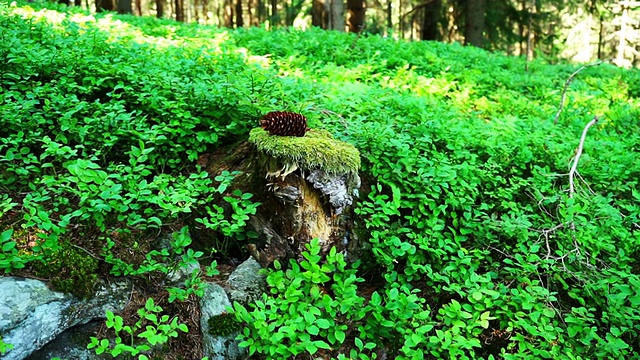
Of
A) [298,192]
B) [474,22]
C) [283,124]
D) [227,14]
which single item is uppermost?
[227,14]

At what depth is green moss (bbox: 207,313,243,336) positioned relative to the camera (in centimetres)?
311

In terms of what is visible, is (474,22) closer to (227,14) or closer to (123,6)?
(123,6)

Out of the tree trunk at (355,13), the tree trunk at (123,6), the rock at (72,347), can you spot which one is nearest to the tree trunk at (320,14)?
the tree trunk at (355,13)

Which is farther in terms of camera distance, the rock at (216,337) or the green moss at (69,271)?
the rock at (216,337)

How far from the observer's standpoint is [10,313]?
2.64m

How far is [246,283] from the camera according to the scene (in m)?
3.45

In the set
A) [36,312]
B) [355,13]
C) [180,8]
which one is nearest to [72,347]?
[36,312]

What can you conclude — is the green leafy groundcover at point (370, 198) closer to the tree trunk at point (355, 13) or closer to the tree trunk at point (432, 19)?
the tree trunk at point (355, 13)

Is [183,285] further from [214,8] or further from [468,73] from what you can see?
[214,8]

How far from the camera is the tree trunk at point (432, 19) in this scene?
681 inches

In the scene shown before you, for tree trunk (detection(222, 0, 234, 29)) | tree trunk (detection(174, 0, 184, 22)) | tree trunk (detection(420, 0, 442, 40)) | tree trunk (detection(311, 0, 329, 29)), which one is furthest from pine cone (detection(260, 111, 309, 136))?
tree trunk (detection(222, 0, 234, 29))

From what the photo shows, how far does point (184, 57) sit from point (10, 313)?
12.9 feet

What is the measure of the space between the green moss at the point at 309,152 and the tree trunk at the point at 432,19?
601 inches

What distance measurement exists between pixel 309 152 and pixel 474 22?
43.1 feet
